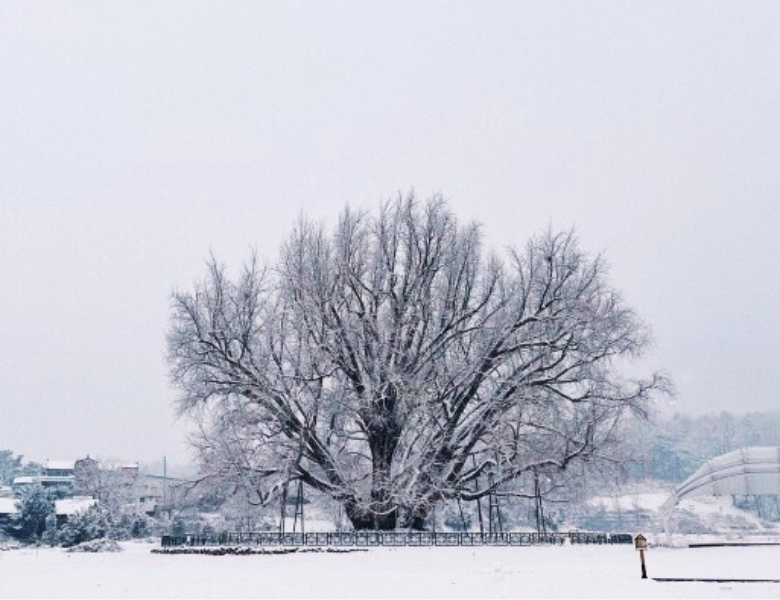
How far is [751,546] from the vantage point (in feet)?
104

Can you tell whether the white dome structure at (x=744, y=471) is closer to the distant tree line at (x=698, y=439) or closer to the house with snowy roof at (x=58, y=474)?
the distant tree line at (x=698, y=439)

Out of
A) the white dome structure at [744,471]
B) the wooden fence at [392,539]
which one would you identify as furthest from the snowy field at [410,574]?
the white dome structure at [744,471]

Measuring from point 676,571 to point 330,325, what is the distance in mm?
20969

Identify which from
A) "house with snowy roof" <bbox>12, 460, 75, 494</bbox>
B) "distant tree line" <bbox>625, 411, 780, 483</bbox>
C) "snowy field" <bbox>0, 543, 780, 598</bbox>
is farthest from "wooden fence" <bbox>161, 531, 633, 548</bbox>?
"house with snowy roof" <bbox>12, 460, 75, 494</bbox>

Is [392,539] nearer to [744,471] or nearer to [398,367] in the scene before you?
[398,367]

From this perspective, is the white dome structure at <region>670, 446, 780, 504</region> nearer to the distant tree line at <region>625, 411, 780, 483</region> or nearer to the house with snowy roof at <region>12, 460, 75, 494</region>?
the distant tree line at <region>625, 411, 780, 483</region>

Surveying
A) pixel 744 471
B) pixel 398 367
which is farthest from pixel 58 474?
pixel 744 471

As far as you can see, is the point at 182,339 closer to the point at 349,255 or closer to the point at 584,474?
the point at 349,255

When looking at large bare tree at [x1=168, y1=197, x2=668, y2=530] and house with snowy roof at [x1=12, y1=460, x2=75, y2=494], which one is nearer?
large bare tree at [x1=168, y1=197, x2=668, y2=530]

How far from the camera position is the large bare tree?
3722cm

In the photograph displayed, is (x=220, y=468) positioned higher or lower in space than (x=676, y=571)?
higher

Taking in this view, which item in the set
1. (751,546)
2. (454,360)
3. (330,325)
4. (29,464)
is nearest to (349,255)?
(330,325)

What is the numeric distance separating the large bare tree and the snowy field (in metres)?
6.95

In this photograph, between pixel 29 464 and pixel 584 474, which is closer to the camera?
pixel 584 474
